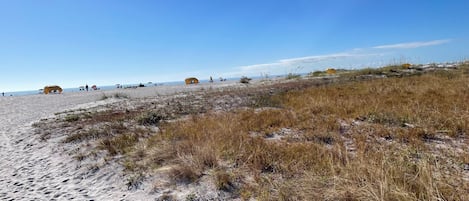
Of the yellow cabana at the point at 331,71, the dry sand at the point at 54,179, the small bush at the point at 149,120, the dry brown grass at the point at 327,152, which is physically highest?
the yellow cabana at the point at 331,71

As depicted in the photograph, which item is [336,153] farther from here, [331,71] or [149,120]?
[331,71]

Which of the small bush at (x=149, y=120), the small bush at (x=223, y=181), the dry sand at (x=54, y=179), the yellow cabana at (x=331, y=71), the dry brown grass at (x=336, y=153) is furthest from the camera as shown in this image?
the yellow cabana at (x=331, y=71)

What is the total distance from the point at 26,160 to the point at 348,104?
9.37 m

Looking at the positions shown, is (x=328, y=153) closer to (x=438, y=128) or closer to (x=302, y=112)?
(x=438, y=128)

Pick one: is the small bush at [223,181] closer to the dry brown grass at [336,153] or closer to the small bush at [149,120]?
the dry brown grass at [336,153]

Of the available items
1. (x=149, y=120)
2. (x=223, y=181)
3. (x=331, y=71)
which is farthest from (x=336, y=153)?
(x=331, y=71)

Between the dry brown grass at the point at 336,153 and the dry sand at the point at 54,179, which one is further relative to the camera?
the dry sand at the point at 54,179

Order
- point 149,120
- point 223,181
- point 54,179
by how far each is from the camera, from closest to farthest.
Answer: point 223,181 → point 54,179 → point 149,120

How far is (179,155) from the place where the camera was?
432 cm

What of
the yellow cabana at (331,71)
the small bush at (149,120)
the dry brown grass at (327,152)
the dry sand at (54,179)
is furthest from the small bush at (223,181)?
the yellow cabana at (331,71)

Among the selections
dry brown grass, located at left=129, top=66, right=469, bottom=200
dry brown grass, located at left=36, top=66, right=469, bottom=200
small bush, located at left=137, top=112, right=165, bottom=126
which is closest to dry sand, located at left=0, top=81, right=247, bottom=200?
dry brown grass, located at left=36, top=66, right=469, bottom=200

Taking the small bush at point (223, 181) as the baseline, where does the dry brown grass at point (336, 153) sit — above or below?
above

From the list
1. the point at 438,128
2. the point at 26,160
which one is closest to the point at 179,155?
the point at 26,160

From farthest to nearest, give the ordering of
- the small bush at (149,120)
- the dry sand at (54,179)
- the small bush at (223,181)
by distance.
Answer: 1. the small bush at (149,120)
2. the dry sand at (54,179)
3. the small bush at (223,181)
